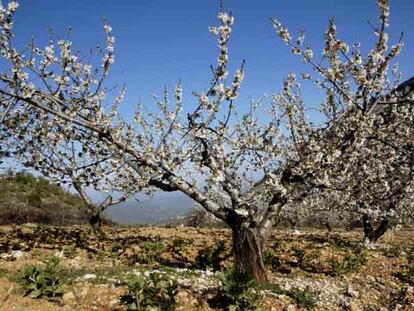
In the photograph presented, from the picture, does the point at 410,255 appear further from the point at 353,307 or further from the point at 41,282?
the point at 41,282

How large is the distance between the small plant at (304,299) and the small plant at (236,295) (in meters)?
0.91

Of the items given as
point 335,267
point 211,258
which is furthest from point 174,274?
point 335,267

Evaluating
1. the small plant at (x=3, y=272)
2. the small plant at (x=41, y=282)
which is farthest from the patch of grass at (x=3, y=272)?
the small plant at (x=41, y=282)

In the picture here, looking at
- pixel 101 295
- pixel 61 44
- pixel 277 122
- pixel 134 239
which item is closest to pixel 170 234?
pixel 134 239

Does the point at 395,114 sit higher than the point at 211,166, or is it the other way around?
the point at 395,114

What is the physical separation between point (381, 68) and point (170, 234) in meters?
10.8

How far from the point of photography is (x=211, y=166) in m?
9.02

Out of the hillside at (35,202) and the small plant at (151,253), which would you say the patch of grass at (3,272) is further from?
the hillside at (35,202)

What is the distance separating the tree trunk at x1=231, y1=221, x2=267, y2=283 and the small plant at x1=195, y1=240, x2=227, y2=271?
2.51 meters

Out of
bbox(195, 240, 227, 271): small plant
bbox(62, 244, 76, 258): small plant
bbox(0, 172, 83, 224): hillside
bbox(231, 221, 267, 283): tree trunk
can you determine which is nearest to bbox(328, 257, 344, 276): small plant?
bbox(195, 240, 227, 271): small plant

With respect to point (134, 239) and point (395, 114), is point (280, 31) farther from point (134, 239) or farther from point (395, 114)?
point (134, 239)

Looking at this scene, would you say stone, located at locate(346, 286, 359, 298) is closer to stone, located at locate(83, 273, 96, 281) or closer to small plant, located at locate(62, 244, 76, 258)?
stone, located at locate(83, 273, 96, 281)

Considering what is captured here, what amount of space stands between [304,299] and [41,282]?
5005 mm

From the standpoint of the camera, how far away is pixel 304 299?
29.8 ft
